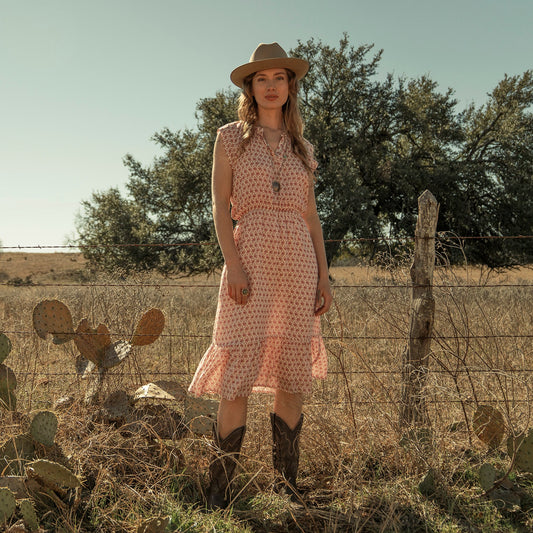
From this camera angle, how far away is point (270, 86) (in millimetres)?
2744

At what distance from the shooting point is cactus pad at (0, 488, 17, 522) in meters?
2.43

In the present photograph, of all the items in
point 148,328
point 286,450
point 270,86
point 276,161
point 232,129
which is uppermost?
point 270,86

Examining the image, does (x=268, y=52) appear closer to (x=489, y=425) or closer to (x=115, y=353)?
(x=115, y=353)

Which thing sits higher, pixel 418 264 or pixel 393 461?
pixel 418 264

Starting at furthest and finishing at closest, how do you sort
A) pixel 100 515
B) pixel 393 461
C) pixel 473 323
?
pixel 473 323, pixel 393 461, pixel 100 515

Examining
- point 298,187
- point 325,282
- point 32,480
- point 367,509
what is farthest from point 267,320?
point 32,480

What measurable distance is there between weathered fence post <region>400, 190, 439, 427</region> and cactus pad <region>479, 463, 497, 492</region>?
21.1 inches

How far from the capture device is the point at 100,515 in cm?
A: 261

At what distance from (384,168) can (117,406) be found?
1319 cm

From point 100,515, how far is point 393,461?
5.08ft

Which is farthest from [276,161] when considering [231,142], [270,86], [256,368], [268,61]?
[256,368]

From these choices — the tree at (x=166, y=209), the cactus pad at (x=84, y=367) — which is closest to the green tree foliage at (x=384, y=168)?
the tree at (x=166, y=209)

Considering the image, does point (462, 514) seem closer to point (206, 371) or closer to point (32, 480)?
point (206, 371)

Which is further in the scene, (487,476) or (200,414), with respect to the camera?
(200,414)
